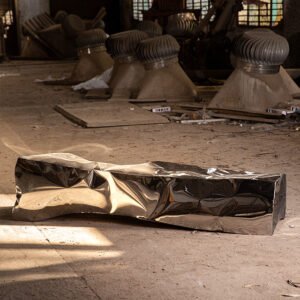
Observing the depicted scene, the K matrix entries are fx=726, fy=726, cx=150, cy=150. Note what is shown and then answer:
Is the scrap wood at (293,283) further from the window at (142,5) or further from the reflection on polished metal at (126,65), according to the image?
the window at (142,5)

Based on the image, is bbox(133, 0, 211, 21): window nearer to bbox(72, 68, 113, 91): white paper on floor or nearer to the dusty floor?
bbox(72, 68, 113, 91): white paper on floor

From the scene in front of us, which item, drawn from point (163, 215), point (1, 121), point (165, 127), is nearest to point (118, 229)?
point (163, 215)

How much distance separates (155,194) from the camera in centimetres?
393

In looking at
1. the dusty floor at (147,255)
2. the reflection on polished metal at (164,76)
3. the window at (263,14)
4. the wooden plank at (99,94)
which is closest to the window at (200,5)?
the window at (263,14)

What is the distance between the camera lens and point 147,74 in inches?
367

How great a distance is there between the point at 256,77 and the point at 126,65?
104 inches

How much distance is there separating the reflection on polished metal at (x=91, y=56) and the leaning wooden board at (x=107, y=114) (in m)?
3.01

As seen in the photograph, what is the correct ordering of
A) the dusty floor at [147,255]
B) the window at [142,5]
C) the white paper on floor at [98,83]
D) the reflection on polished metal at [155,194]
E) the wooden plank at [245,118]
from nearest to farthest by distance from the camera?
the dusty floor at [147,255] → the reflection on polished metal at [155,194] → the wooden plank at [245,118] → the white paper on floor at [98,83] → the window at [142,5]

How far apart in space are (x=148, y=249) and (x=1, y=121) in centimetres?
476

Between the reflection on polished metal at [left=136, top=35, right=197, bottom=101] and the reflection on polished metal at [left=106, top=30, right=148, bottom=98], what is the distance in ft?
1.64

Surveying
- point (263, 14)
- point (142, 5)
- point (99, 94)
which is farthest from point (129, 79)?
point (142, 5)

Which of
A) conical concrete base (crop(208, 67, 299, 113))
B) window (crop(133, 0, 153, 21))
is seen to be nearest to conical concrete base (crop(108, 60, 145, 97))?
conical concrete base (crop(208, 67, 299, 113))

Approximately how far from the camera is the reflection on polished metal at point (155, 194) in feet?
12.5

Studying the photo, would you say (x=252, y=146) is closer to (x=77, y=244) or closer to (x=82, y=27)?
(x=77, y=244)
